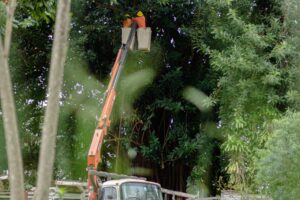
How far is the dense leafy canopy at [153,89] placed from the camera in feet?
35.4

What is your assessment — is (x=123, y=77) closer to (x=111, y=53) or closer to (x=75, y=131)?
(x=111, y=53)

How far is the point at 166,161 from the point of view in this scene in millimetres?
12547

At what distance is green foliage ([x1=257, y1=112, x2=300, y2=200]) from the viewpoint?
7535 mm

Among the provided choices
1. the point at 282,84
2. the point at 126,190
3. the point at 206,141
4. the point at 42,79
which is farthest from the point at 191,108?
the point at 126,190

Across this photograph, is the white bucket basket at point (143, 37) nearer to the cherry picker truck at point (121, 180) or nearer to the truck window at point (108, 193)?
the cherry picker truck at point (121, 180)

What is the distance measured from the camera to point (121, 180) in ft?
26.2

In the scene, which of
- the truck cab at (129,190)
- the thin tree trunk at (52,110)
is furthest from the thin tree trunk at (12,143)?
the truck cab at (129,190)

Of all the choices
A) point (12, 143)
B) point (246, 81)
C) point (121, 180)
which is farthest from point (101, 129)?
point (12, 143)

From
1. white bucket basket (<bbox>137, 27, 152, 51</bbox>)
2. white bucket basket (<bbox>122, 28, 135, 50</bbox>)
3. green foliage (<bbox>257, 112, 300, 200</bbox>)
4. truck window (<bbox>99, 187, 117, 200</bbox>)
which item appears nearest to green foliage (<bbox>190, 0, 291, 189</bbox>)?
white bucket basket (<bbox>137, 27, 152, 51</bbox>)

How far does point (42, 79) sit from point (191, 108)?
11.9 feet

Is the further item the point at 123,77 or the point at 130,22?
the point at 123,77

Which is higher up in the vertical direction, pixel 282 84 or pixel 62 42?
pixel 282 84

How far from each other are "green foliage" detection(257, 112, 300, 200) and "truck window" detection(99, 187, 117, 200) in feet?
7.18

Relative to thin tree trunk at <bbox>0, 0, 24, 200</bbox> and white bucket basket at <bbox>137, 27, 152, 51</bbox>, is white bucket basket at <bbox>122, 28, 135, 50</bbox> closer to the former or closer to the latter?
white bucket basket at <bbox>137, 27, 152, 51</bbox>
